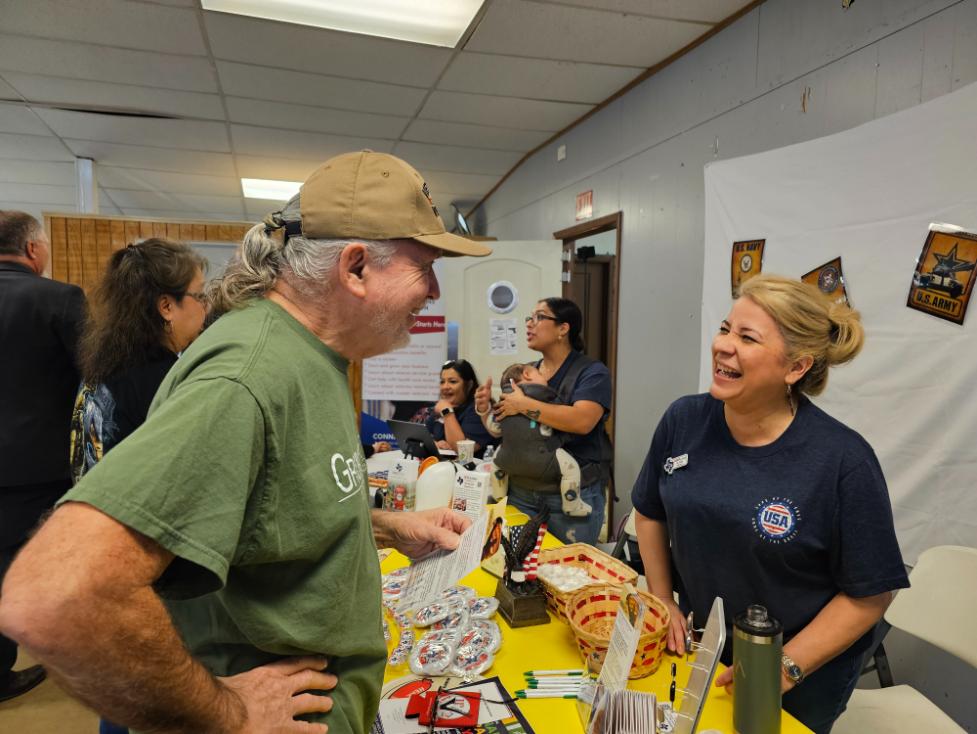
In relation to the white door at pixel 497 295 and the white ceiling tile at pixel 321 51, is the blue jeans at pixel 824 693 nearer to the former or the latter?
the white ceiling tile at pixel 321 51

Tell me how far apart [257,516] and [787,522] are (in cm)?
115

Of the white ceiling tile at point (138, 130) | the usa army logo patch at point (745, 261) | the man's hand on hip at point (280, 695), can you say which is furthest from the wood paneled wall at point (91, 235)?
the man's hand on hip at point (280, 695)

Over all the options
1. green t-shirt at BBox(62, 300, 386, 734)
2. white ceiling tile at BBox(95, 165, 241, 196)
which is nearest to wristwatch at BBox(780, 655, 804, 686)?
green t-shirt at BBox(62, 300, 386, 734)

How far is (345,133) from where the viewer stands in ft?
14.3

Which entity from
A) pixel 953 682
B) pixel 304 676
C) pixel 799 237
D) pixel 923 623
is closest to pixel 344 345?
pixel 304 676

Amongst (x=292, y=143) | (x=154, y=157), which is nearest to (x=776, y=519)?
(x=292, y=143)

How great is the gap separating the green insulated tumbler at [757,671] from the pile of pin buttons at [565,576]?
1.61 feet

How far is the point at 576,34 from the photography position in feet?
9.31

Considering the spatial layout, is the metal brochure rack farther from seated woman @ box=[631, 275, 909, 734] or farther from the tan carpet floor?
the tan carpet floor

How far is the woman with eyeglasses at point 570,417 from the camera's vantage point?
2.52m

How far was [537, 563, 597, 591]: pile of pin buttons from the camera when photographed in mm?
1532

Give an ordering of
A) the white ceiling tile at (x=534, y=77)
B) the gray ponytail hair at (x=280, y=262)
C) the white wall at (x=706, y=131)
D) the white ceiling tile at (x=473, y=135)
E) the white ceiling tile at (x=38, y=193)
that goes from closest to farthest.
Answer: the gray ponytail hair at (x=280, y=262) < the white wall at (x=706, y=131) < the white ceiling tile at (x=534, y=77) < the white ceiling tile at (x=473, y=135) < the white ceiling tile at (x=38, y=193)

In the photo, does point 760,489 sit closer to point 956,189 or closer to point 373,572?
point 373,572

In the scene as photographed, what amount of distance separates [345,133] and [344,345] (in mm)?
3912
